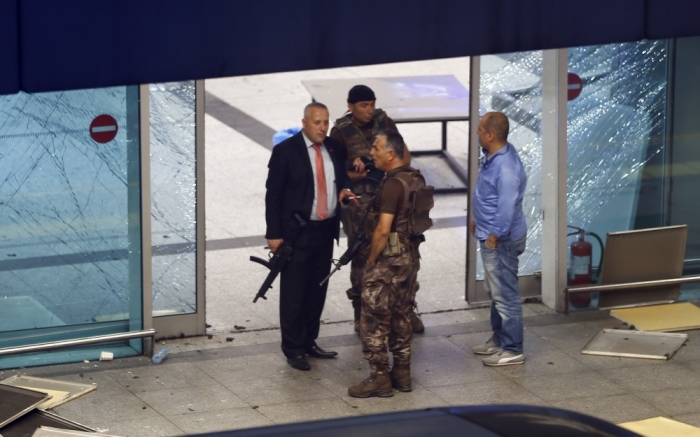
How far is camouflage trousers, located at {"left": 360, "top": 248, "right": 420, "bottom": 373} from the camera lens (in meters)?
6.84

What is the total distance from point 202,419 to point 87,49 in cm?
249

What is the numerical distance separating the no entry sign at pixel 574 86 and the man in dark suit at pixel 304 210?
214 centimetres

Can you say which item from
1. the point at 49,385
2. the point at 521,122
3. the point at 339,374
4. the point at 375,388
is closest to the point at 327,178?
the point at 339,374

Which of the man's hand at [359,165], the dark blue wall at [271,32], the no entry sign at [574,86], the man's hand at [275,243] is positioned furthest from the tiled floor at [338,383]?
the dark blue wall at [271,32]

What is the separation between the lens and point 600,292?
874cm

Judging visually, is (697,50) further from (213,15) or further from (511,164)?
(213,15)

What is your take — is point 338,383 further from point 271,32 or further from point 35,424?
point 271,32

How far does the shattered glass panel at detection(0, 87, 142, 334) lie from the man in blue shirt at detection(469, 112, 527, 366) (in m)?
2.42

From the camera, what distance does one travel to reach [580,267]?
871 centimetres

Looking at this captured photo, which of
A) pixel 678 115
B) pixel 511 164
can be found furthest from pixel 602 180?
pixel 511 164

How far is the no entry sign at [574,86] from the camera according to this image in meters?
8.64

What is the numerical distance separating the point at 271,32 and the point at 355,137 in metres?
2.02

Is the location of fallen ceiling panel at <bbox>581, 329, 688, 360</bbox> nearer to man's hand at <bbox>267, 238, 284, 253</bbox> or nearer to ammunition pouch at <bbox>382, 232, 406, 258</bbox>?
ammunition pouch at <bbox>382, 232, 406, 258</bbox>

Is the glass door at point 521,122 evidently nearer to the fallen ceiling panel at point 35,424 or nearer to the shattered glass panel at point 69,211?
the shattered glass panel at point 69,211
